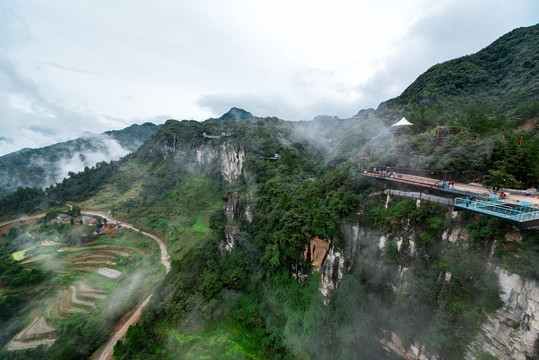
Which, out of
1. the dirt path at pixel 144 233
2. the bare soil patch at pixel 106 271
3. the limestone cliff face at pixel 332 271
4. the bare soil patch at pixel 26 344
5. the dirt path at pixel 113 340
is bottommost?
the bare soil patch at pixel 26 344

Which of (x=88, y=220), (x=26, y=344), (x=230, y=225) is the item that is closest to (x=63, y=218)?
(x=88, y=220)

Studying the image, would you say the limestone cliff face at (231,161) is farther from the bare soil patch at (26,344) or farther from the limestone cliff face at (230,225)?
the bare soil patch at (26,344)

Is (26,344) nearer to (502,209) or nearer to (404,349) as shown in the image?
(404,349)

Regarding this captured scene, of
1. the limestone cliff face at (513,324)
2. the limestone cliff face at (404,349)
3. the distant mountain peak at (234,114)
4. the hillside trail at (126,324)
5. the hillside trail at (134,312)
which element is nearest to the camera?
the limestone cliff face at (513,324)

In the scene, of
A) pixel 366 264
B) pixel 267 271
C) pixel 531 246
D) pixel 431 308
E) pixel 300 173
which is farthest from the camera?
pixel 300 173

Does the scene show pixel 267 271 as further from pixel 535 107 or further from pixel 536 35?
pixel 536 35

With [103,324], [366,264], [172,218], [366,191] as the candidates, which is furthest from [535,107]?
[172,218]

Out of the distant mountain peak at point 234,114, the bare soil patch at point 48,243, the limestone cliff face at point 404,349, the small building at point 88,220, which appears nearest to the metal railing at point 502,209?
the limestone cliff face at point 404,349
